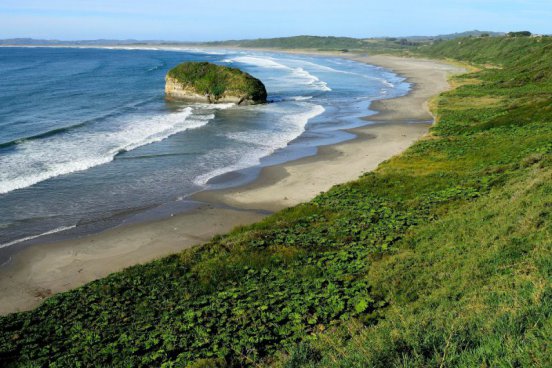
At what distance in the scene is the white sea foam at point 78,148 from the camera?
1307 inches

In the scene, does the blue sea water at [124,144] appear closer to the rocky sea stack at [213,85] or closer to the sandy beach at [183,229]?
the sandy beach at [183,229]

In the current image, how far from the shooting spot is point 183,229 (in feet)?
80.2

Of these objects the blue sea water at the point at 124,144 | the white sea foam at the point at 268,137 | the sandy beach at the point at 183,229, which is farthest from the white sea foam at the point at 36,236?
the white sea foam at the point at 268,137

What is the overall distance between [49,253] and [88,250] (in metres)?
1.74

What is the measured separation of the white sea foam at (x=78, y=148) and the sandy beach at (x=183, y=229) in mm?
11355

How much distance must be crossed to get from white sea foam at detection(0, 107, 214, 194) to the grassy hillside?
1856cm

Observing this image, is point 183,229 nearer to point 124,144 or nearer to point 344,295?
point 344,295

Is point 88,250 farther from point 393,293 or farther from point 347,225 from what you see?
point 393,293

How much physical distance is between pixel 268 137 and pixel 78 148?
18.4 meters

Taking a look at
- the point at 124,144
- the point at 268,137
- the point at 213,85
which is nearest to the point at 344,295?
the point at 268,137

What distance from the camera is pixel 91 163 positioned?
3634cm

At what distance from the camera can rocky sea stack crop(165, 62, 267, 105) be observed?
225ft

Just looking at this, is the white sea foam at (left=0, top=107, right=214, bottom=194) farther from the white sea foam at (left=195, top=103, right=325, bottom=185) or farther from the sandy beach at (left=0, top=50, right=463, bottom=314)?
the sandy beach at (left=0, top=50, right=463, bottom=314)

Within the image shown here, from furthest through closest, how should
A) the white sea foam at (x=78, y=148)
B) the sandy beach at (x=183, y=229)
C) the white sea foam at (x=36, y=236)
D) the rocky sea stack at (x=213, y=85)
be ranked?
the rocky sea stack at (x=213, y=85)
the white sea foam at (x=78, y=148)
the white sea foam at (x=36, y=236)
the sandy beach at (x=183, y=229)
